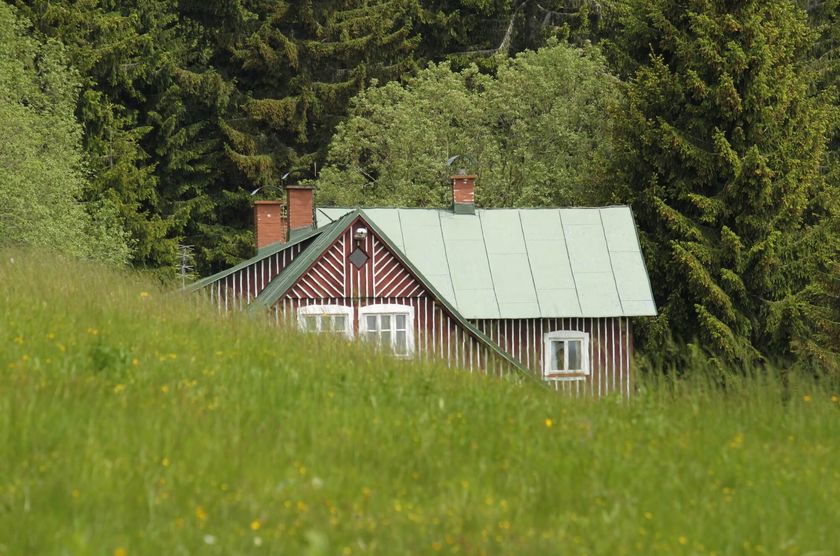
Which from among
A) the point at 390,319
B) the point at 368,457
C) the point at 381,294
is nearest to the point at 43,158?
the point at 381,294

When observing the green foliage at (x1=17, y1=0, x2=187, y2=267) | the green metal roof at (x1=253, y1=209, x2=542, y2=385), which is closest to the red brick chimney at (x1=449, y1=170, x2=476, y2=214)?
the green metal roof at (x1=253, y1=209, x2=542, y2=385)

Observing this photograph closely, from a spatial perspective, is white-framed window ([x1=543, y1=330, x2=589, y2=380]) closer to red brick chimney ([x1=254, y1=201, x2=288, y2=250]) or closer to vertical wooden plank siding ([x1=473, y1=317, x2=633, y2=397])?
vertical wooden plank siding ([x1=473, y1=317, x2=633, y2=397])

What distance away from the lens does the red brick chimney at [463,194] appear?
29.8 meters

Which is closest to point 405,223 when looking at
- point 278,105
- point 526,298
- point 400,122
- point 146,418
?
point 526,298

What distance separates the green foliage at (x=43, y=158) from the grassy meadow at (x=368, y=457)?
26222 mm

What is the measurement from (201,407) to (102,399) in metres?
0.62

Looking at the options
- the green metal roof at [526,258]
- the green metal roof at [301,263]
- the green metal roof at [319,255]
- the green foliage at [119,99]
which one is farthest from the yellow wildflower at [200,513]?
the green foliage at [119,99]

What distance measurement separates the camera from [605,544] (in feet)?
21.5

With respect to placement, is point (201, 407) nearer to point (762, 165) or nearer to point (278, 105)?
point (762, 165)

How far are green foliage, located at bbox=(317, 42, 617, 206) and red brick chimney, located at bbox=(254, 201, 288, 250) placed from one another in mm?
10805

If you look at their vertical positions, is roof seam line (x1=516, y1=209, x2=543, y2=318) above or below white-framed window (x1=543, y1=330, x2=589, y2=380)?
above

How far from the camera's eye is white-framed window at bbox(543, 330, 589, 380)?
28.2m

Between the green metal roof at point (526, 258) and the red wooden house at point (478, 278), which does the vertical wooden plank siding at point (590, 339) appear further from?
the green metal roof at point (526, 258)

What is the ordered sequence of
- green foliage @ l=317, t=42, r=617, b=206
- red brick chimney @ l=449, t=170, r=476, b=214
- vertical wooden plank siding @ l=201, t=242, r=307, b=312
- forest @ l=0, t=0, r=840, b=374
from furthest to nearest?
green foliage @ l=317, t=42, r=617, b=206
forest @ l=0, t=0, r=840, b=374
red brick chimney @ l=449, t=170, r=476, b=214
vertical wooden plank siding @ l=201, t=242, r=307, b=312
